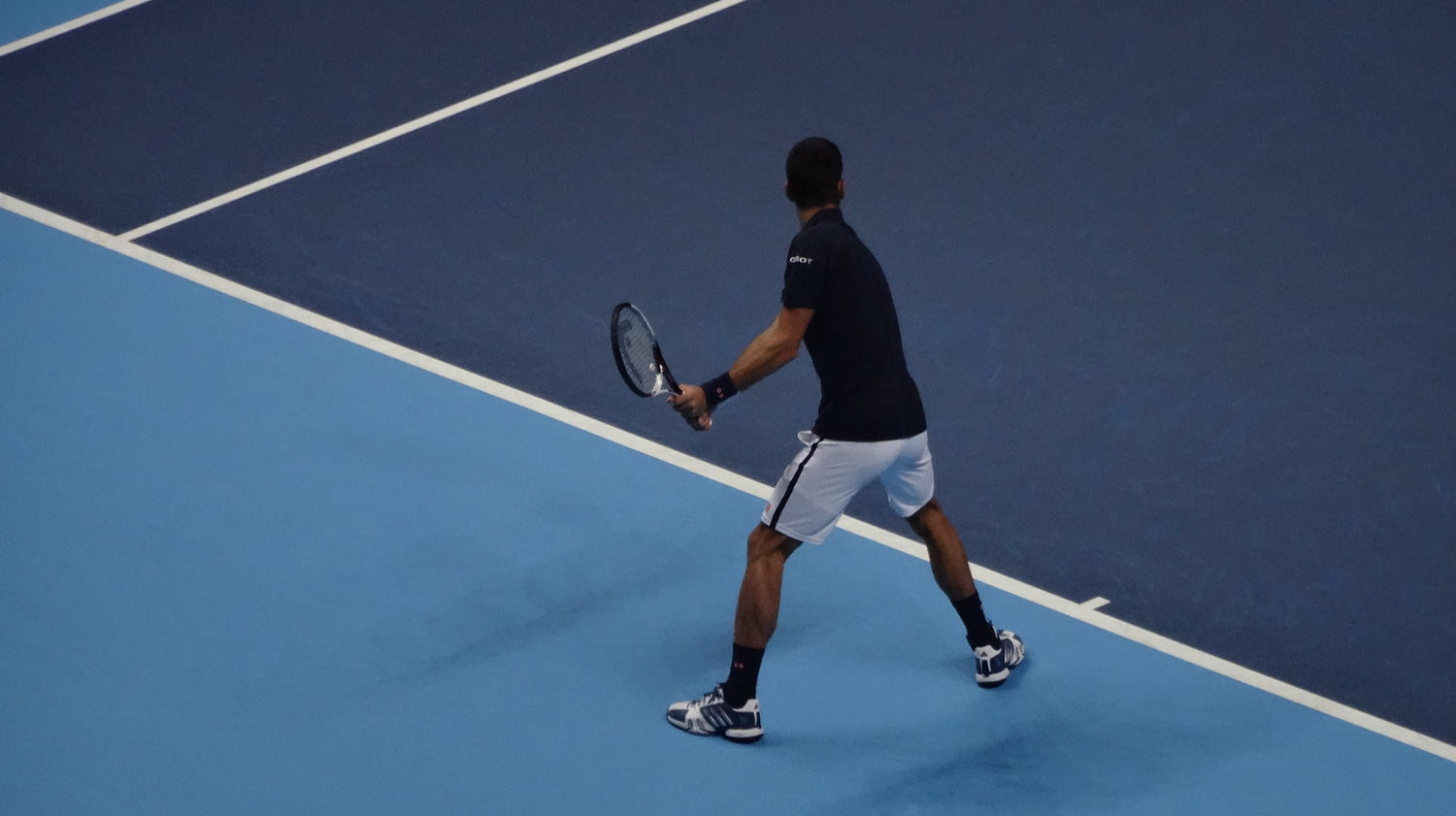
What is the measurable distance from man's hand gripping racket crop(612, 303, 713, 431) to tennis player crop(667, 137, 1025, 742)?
1 centimetres

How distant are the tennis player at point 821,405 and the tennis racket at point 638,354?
0.20 metres

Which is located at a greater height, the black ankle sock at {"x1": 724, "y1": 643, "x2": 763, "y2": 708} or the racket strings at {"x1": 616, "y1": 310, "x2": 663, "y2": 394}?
the racket strings at {"x1": 616, "y1": 310, "x2": 663, "y2": 394}

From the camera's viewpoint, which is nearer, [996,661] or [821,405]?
[821,405]

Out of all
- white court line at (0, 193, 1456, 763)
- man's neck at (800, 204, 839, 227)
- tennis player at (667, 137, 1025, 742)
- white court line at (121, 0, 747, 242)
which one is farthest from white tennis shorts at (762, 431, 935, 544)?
white court line at (121, 0, 747, 242)

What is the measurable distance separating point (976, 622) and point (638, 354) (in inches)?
61.5

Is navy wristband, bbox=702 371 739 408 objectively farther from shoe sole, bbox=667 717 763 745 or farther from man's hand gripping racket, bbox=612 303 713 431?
shoe sole, bbox=667 717 763 745

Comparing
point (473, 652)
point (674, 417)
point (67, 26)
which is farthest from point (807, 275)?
point (67, 26)

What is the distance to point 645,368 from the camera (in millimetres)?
6566

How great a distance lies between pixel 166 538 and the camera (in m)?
7.71

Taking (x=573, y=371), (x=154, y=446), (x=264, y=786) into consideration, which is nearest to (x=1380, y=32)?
(x=573, y=371)

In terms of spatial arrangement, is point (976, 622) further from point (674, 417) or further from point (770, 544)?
point (674, 417)

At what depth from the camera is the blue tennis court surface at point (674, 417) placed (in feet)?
21.7

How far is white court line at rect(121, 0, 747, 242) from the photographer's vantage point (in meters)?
10.6

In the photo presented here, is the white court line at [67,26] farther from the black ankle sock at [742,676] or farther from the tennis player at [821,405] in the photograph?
the black ankle sock at [742,676]
